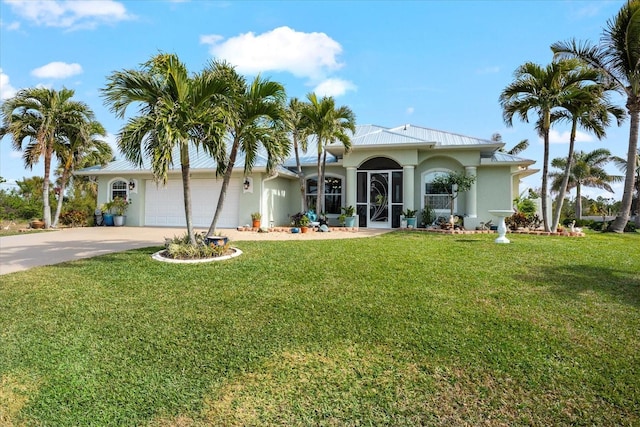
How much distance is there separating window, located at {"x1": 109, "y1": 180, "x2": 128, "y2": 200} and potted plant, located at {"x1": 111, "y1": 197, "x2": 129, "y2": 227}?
443 millimetres

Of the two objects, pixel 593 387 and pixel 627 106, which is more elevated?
pixel 627 106

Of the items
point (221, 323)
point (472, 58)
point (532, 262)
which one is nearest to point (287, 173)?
point (472, 58)

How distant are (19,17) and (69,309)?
29.7 ft

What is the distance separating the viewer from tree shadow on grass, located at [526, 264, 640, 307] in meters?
5.73

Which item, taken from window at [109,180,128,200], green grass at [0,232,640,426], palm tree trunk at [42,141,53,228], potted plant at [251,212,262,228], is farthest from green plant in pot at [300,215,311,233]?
palm tree trunk at [42,141,53,228]

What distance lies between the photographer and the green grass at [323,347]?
327 centimetres

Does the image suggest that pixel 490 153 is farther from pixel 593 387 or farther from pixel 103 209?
pixel 103 209

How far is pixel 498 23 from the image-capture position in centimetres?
999

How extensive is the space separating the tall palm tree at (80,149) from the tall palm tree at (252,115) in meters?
13.0

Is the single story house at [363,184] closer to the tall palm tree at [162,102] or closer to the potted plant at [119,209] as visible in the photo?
the potted plant at [119,209]

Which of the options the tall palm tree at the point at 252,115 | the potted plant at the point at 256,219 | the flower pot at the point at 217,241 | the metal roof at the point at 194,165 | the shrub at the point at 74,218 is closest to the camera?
the tall palm tree at the point at 252,115

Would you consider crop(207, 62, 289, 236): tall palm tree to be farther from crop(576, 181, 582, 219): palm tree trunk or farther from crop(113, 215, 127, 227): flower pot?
crop(576, 181, 582, 219): palm tree trunk

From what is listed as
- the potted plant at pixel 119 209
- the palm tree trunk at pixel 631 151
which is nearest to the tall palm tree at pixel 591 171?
the palm tree trunk at pixel 631 151

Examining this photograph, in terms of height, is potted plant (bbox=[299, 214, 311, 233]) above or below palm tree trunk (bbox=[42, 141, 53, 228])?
below
